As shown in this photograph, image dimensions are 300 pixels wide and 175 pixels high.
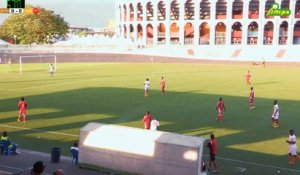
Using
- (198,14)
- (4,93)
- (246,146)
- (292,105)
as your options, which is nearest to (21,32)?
(198,14)

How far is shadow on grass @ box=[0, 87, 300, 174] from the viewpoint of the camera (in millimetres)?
18719

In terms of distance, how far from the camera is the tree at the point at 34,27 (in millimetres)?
93500

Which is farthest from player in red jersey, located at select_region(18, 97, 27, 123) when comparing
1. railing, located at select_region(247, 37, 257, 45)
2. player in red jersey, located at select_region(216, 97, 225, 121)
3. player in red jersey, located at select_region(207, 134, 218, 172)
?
railing, located at select_region(247, 37, 257, 45)

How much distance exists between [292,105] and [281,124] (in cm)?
684

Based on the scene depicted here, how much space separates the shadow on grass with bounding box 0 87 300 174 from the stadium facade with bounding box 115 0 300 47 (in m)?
67.4

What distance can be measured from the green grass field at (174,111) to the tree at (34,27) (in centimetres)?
5154

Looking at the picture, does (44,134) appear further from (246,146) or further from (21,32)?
(21,32)

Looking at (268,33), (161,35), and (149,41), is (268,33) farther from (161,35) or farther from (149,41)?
(149,41)

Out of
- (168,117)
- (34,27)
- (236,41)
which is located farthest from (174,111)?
(236,41)

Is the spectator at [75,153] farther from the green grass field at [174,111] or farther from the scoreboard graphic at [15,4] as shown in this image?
the scoreboard graphic at [15,4]

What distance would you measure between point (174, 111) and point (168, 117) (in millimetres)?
2084

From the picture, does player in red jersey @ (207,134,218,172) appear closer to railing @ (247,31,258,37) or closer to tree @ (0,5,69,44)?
tree @ (0,5,69,44)

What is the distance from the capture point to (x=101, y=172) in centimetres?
1480

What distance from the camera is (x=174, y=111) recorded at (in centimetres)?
2684
